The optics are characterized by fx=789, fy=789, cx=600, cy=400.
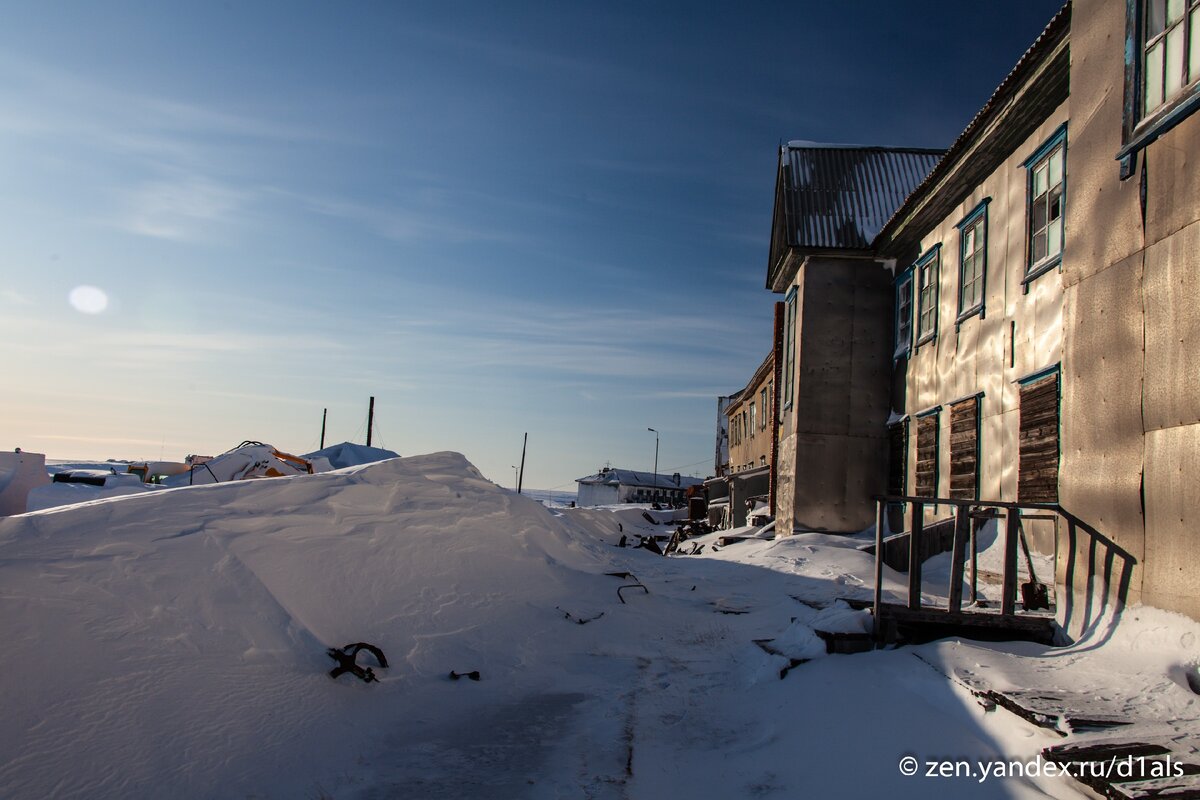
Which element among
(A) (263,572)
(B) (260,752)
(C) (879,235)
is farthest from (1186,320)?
(C) (879,235)

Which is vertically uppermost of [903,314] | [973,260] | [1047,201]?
[1047,201]

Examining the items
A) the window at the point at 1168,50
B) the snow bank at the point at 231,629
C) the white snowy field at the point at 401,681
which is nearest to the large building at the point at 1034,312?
the window at the point at 1168,50

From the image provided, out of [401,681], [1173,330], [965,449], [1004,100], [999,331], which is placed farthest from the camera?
[965,449]

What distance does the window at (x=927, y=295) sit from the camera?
12812mm

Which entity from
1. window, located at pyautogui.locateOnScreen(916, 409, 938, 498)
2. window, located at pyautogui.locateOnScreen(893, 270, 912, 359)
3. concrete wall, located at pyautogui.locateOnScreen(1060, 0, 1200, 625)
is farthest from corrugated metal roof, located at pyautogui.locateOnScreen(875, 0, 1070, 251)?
window, located at pyautogui.locateOnScreen(916, 409, 938, 498)

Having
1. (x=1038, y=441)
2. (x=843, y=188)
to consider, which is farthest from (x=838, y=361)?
A: (x=1038, y=441)

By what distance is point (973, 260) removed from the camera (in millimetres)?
11352

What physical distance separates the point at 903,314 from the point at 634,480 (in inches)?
2519

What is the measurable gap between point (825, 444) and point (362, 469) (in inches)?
376

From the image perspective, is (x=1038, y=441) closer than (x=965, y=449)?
Yes

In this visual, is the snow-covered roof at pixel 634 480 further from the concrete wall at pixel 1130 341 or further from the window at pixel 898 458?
the concrete wall at pixel 1130 341

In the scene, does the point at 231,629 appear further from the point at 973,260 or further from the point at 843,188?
the point at 843,188

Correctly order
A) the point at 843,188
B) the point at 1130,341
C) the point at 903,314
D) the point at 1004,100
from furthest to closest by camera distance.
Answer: the point at 843,188 → the point at 903,314 → the point at 1004,100 → the point at 1130,341

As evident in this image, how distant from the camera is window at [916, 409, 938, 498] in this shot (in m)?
12.4
